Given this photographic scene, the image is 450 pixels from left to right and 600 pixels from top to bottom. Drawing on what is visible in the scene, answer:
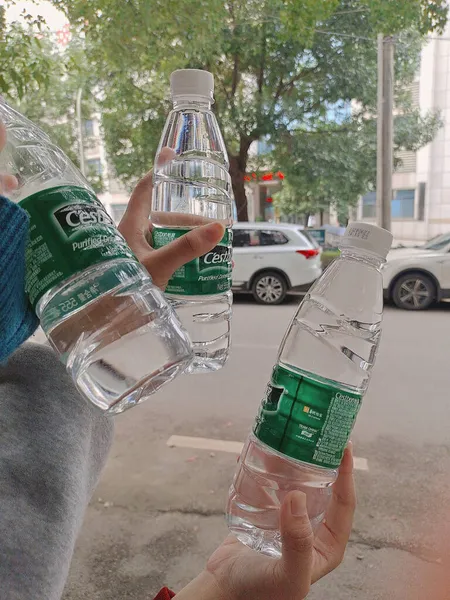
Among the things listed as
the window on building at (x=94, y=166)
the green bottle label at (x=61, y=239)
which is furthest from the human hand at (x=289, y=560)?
the window on building at (x=94, y=166)

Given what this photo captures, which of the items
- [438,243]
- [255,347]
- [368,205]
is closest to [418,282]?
[438,243]

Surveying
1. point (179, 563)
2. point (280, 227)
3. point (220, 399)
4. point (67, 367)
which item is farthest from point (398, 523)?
point (280, 227)

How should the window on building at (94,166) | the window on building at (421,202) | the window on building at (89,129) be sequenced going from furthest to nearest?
the window on building at (94,166), the window on building at (421,202), the window on building at (89,129)

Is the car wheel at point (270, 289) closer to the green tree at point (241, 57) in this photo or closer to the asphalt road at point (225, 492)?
the green tree at point (241, 57)

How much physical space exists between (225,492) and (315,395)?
1194mm

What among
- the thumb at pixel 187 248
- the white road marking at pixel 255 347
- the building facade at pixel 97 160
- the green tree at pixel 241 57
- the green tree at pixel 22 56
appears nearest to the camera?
the thumb at pixel 187 248

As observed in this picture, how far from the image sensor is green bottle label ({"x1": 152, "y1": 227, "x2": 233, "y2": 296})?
0.58 meters

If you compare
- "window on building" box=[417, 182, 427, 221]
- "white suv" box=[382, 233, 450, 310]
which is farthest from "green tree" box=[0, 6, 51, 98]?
"window on building" box=[417, 182, 427, 221]

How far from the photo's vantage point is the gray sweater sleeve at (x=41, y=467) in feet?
1.47

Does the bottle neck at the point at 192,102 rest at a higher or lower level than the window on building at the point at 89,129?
lower

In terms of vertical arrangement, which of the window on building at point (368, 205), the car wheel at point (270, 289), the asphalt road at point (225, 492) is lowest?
the asphalt road at point (225, 492)

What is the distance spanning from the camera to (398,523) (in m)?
1.44

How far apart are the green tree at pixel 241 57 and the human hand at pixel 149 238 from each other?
98 cm

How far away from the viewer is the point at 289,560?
49cm
